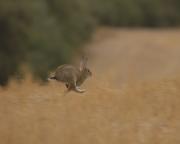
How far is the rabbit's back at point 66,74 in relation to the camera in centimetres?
940

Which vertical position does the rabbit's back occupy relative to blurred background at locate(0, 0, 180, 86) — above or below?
below

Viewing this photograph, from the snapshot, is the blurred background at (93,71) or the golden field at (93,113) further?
the blurred background at (93,71)

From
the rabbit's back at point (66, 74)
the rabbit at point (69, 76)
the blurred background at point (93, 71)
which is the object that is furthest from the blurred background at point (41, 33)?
the rabbit's back at point (66, 74)

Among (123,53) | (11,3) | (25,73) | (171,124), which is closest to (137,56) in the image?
(123,53)

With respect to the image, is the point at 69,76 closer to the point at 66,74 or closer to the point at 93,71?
the point at 66,74

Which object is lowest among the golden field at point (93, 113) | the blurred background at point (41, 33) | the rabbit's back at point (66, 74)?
the golden field at point (93, 113)

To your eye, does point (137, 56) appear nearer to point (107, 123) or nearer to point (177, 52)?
point (177, 52)

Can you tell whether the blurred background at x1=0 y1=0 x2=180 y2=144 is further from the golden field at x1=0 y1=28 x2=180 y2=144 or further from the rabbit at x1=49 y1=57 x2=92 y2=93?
the rabbit at x1=49 y1=57 x2=92 y2=93

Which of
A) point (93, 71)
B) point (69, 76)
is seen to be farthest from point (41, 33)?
point (69, 76)

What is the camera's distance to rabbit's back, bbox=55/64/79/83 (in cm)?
940

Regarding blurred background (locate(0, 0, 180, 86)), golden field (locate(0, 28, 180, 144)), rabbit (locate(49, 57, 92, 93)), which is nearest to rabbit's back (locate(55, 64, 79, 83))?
rabbit (locate(49, 57, 92, 93))

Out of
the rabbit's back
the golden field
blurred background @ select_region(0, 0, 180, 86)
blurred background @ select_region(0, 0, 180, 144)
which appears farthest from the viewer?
blurred background @ select_region(0, 0, 180, 86)

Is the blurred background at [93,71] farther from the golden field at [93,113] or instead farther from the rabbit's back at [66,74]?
the rabbit's back at [66,74]

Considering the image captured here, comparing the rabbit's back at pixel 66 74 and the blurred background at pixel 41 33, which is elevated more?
the blurred background at pixel 41 33
